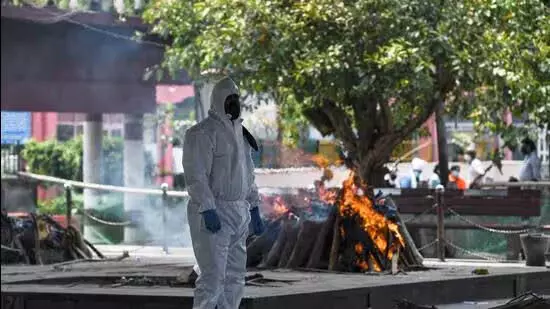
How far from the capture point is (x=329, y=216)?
51.2 feet

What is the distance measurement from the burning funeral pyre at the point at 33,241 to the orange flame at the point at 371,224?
4.40 m

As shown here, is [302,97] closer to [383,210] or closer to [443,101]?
[443,101]

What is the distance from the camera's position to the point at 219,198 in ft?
34.0

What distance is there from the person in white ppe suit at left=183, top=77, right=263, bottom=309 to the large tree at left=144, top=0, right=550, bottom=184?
8.30m

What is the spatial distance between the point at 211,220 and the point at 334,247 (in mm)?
5539

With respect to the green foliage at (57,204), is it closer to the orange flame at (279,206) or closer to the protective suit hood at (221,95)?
the orange flame at (279,206)

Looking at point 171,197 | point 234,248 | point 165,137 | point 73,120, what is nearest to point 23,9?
point 171,197

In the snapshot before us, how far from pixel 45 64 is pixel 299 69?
11.5ft

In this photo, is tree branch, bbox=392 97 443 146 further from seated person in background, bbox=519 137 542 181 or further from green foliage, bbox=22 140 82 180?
green foliage, bbox=22 140 82 180

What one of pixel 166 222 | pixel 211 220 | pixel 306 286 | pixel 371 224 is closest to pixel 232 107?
pixel 211 220

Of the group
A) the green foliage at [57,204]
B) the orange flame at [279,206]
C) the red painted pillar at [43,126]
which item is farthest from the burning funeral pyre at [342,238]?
the red painted pillar at [43,126]

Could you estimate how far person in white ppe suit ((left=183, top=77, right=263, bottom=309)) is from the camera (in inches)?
401

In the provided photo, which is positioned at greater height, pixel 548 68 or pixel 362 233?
pixel 548 68

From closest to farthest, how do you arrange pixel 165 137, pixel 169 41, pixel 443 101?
pixel 443 101 → pixel 169 41 → pixel 165 137
